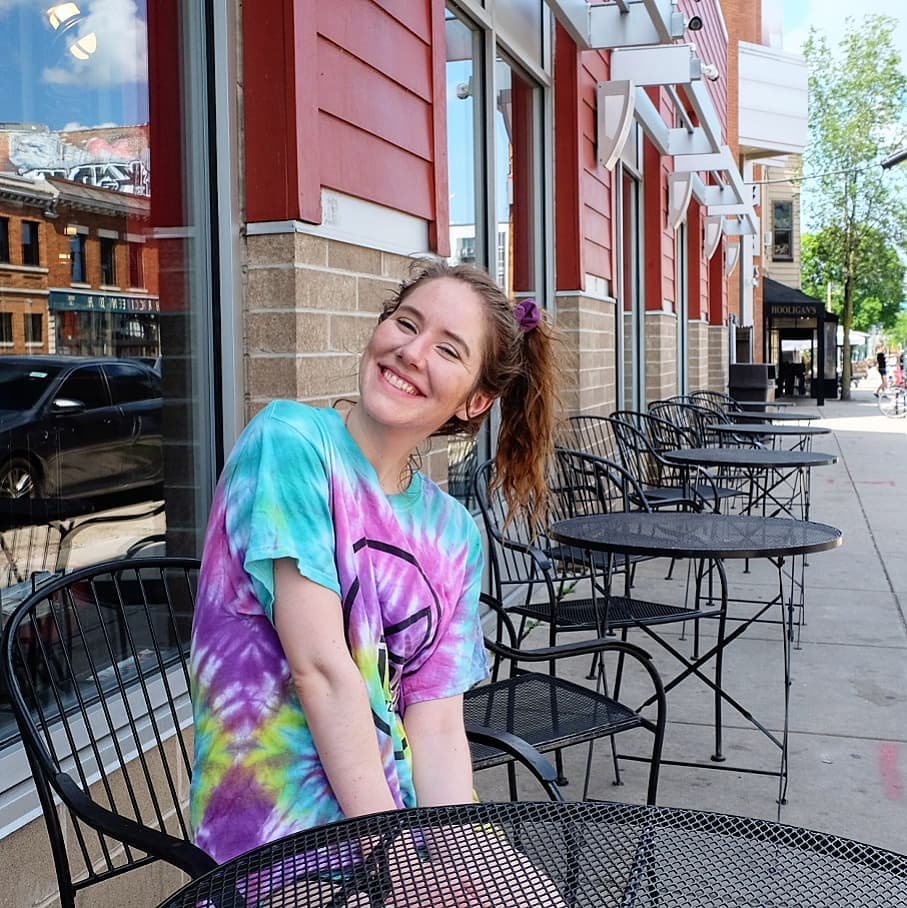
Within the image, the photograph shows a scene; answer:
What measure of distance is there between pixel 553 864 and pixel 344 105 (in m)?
2.60

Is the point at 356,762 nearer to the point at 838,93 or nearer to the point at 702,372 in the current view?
the point at 702,372

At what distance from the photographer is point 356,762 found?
1.49 meters

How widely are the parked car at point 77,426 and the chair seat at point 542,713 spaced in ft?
3.28

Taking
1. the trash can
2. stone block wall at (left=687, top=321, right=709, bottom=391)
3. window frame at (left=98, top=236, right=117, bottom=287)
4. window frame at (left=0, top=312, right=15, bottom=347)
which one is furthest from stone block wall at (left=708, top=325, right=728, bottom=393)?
window frame at (left=0, top=312, right=15, bottom=347)

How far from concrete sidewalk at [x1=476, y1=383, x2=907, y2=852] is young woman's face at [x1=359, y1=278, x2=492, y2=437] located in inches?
79.9

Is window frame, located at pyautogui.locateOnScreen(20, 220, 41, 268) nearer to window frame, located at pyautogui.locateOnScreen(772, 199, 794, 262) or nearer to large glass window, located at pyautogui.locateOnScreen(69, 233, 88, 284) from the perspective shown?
large glass window, located at pyautogui.locateOnScreen(69, 233, 88, 284)

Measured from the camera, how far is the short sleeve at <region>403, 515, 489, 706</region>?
173 centimetres

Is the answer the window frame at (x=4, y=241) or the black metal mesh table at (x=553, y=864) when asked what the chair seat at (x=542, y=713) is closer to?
the black metal mesh table at (x=553, y=864)

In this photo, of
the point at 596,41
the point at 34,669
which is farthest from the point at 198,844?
the point at 596,41

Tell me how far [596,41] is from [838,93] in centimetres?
3056

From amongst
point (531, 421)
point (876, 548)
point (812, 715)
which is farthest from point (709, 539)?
point (876, 548)

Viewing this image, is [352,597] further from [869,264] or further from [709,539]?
[869,264]

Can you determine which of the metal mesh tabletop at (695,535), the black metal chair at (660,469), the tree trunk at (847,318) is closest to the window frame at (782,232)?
the tree trunk at (847,318)

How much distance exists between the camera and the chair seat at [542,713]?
2439 millimetres
